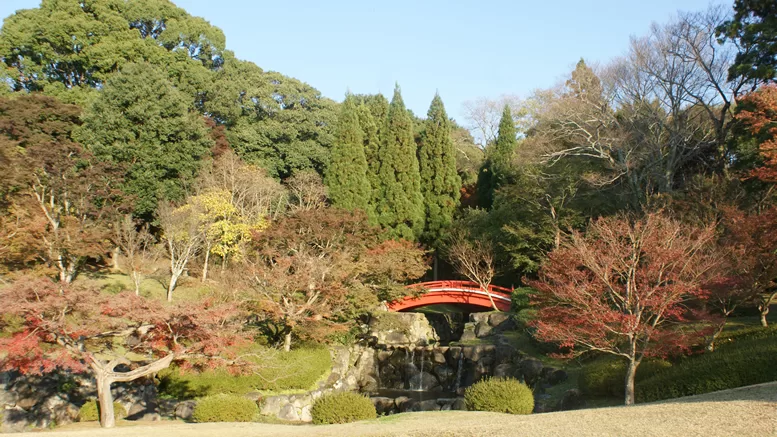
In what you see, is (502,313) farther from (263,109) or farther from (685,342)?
(263,109)

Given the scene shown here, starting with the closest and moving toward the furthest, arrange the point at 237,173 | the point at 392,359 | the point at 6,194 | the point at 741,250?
the point at 741,250 < the point at 6,194 < the point at 392,359 < the point at 237,173

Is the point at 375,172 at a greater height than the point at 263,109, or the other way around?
the point at 263,109

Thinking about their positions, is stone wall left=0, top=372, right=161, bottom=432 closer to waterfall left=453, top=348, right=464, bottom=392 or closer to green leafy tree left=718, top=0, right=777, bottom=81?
waterfall left=453, top=348, right=464, bottom=392

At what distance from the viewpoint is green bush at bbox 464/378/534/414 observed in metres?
13.0

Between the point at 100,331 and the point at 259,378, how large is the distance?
602cm

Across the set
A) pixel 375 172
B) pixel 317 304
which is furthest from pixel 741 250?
pixel 375 172

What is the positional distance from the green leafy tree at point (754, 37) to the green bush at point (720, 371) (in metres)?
11.8

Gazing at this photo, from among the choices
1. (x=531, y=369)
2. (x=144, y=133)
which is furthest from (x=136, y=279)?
(x=531, y=369)

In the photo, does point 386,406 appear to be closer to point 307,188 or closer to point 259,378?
point 259,378

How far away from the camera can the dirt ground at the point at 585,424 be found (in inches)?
342

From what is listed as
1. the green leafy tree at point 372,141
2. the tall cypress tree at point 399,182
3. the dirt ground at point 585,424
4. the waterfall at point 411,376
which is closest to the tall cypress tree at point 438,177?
the tall cypress tree at point 399,182

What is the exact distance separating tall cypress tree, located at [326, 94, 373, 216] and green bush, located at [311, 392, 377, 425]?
2189cm

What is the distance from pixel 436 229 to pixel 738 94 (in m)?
17.2

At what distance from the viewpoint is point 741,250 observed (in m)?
15.7
